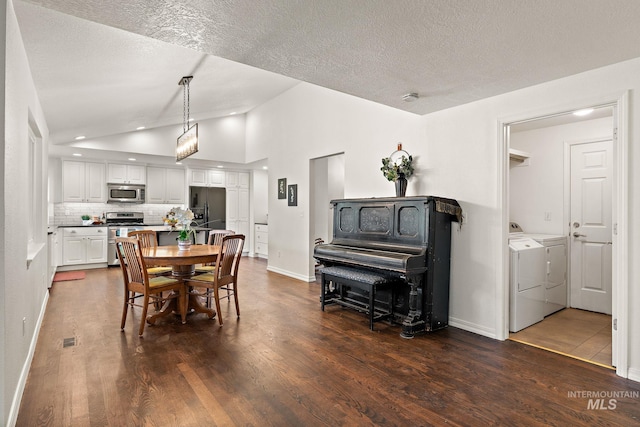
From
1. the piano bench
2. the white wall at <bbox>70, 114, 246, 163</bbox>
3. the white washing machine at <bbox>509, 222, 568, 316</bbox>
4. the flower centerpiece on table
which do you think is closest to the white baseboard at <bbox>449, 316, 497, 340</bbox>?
the piano bench

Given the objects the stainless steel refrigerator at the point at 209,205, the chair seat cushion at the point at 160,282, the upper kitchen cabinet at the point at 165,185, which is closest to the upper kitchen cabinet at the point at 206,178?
the stainless steel refrigerator at the point at 209,205

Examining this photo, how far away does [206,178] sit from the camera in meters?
8.77

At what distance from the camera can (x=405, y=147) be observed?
14.0 ft

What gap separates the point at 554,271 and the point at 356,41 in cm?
372

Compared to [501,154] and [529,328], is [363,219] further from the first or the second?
[529,328]

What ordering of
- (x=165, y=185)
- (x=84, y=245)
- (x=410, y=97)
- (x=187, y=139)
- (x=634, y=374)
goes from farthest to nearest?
(x=165, y=185), (x=84, y=245), (x=187, y=139), (x=410, y=97), (x=634, y=374)

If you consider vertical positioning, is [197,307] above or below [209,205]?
below

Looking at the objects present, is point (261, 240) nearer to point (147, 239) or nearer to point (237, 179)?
point (237, 179)

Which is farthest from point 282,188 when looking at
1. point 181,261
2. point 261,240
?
point 181,261

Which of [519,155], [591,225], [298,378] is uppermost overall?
[519,155]

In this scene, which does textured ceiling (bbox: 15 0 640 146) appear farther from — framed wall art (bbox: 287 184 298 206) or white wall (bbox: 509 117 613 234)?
framed wall art (bbox: 287 184 298 206)

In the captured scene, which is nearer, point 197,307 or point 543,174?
point 197,307

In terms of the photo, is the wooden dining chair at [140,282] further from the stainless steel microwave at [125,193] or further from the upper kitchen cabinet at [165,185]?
the upper kitchen cabinet at [165,185]

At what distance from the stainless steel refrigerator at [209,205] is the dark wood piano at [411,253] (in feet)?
17.6
